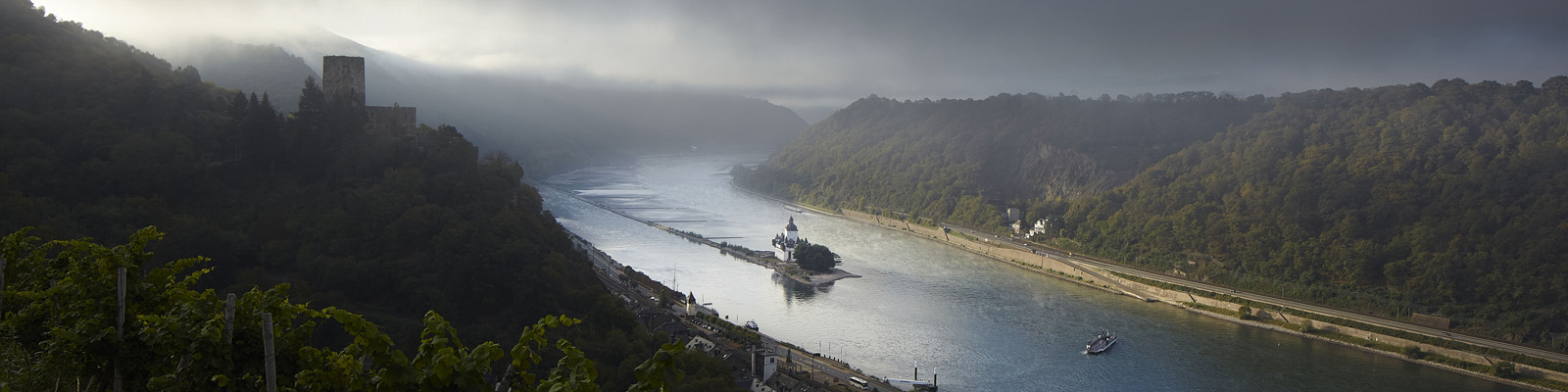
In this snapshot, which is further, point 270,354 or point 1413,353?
point 1413,353

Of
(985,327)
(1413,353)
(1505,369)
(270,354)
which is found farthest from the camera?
(985,327)

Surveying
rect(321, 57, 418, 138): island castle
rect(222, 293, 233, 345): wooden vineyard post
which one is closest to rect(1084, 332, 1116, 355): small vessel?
rect(321, 57, 418, 138): island castle

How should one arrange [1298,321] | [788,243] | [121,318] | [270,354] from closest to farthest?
1. [270,354]
2. [121,318]
3. [1298,321]
4. [788,243]

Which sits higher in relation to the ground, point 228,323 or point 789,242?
point 228,323

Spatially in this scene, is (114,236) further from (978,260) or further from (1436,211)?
(1436,211)

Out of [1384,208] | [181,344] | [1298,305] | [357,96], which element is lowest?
[1298,305]

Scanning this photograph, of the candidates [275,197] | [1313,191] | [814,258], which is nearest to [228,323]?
[275,197]

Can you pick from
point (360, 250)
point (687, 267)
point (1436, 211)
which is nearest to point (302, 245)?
point (360, 250)

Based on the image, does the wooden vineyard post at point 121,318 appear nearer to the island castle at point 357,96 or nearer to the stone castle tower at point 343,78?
the island castle at point 357,96

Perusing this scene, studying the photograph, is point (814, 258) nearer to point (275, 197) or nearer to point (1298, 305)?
point (1298, 305)
